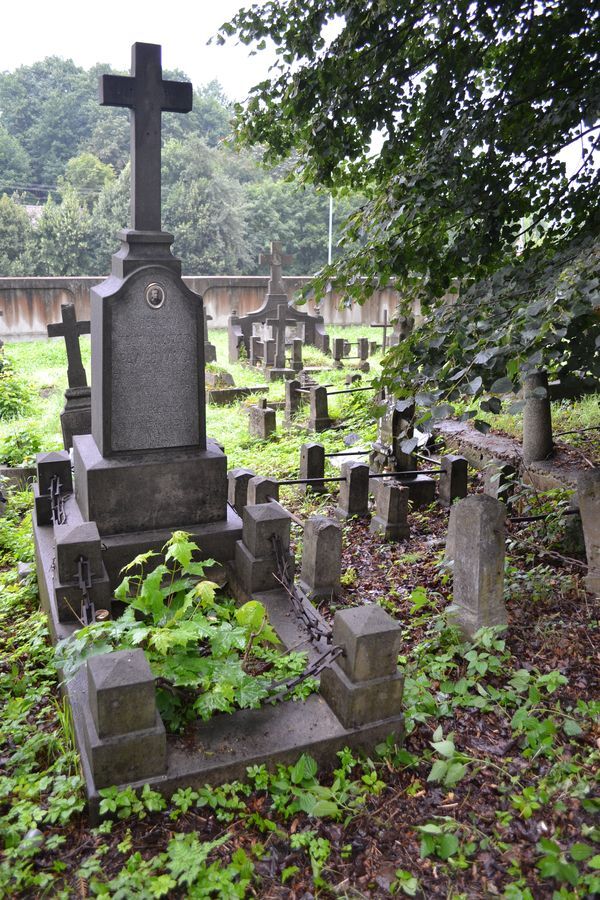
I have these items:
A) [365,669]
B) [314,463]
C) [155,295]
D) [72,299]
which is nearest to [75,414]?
[314,463]

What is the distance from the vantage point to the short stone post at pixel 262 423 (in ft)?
33.9

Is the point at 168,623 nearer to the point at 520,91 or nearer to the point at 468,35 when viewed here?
the point at 520,91

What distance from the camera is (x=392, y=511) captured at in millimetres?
6152

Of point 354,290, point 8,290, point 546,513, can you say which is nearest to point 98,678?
point 354,290

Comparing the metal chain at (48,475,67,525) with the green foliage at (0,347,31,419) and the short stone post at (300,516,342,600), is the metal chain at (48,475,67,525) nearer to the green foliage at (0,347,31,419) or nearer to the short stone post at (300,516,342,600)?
the short stone post at (300,516,342,600)

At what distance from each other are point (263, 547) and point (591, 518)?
2164 millimetres

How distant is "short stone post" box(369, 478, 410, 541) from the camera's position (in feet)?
20.1

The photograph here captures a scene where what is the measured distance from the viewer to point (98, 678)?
2.80m

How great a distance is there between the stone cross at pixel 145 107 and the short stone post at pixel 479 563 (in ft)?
9.42

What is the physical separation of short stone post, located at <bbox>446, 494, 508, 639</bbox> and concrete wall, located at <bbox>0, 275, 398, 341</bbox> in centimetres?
1557

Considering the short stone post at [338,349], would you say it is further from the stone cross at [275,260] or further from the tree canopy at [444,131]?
the tree canopy at [444,131]

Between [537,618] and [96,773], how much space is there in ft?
9.37

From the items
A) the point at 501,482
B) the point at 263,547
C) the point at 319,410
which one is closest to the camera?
the point at 263,547

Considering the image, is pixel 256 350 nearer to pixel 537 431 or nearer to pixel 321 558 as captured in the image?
pixel 537 431
